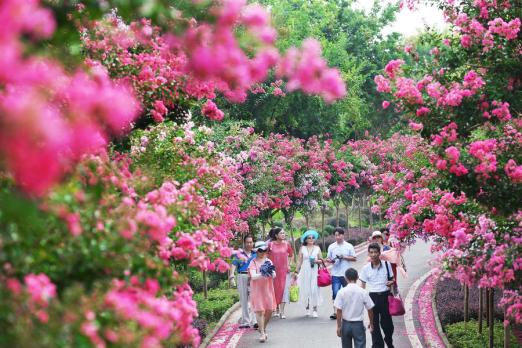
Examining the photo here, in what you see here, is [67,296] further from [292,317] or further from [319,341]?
[292,317]

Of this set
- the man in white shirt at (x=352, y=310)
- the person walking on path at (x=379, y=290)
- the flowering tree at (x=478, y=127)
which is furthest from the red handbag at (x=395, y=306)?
the flowering tree at (x=478, y=127)

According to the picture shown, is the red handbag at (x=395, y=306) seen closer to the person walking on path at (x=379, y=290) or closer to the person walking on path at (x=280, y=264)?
the person walking on path at (x=379, y=290)

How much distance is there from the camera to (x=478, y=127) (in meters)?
7.12

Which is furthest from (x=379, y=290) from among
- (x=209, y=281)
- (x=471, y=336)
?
(x=209, y=281)

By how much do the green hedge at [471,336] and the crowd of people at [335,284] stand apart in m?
1.17

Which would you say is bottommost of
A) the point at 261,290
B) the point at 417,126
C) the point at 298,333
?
the point at 298,333

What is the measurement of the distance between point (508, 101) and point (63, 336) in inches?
237

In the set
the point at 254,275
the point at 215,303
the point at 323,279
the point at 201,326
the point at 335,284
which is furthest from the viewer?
the point at 215,303

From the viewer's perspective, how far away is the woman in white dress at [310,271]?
12516 millimetres

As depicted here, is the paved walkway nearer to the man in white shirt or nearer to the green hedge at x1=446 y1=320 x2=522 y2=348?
the green hedge at x1=446 y1=320 x2=522 y2=348

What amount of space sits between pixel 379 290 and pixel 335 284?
2980 millimetres

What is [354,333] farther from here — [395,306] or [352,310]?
[395,306]

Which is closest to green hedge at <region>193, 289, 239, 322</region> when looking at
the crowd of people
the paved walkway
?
the paved walkway

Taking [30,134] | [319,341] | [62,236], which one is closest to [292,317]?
[319,341]
